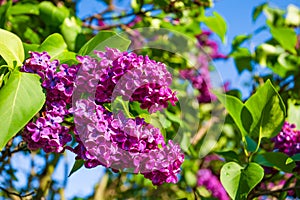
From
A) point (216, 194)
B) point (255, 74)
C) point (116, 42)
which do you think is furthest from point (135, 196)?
point (116, 42)

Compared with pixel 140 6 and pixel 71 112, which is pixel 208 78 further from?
pixel 71 112

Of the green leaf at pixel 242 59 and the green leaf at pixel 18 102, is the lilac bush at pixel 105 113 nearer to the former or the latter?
the green leaf at pixel 18 102

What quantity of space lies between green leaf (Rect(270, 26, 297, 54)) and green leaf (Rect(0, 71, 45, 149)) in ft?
3.98

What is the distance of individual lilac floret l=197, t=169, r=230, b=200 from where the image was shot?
2271mm

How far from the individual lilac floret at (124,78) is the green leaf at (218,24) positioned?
95cm

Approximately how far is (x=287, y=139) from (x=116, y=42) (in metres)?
0.56

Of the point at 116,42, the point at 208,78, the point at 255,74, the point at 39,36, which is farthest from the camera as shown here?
the point at 208,78

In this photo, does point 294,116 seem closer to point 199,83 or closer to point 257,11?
point 199,83

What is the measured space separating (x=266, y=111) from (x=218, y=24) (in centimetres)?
74

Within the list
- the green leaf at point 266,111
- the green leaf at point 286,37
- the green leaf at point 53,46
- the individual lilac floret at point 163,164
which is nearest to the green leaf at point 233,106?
the green leaf at point 266,111

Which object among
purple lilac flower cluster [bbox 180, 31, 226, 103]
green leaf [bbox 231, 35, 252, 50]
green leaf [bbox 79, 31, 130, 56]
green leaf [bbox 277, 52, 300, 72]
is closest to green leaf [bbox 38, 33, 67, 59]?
green leaf [bbox 79, 31, 130, 56]

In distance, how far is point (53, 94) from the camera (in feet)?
2.95

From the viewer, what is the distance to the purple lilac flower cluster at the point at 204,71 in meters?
2.11

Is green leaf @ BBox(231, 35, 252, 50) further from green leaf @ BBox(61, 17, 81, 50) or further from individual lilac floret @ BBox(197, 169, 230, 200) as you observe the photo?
green leaf @ BBox(61, 17, 81, 50)
